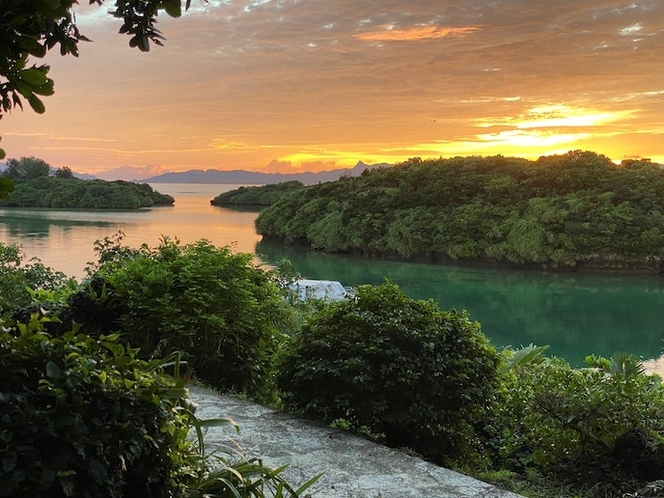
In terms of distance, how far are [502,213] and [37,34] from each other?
42.4m

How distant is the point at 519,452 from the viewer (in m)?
4.54

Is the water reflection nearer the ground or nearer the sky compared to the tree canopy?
nearer the ground

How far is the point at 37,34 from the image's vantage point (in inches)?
59.7

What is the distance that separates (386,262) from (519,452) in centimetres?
3904

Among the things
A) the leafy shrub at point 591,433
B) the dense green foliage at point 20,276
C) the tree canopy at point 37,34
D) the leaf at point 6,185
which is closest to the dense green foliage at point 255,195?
the dense green foliage at point 20,276

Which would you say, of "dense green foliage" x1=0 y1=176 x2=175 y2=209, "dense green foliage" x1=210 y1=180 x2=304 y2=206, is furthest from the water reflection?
"dense green foliage" x1=210 y1=180 x2=304 y2=206

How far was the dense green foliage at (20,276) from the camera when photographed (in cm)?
720

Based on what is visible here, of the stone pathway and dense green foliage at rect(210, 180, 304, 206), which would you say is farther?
dense green foliage at rect(210, 180, 304, 206)

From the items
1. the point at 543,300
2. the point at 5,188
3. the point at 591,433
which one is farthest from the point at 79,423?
the point at 543,300

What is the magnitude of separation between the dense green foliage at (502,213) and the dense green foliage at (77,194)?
627 inches

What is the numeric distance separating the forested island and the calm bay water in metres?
4.89

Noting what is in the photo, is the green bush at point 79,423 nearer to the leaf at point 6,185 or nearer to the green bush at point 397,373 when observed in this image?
the leaf at point 6,185

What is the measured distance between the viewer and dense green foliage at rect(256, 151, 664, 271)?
1473 inches

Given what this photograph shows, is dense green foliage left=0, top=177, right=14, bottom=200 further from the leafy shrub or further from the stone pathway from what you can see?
the leafy shrub
